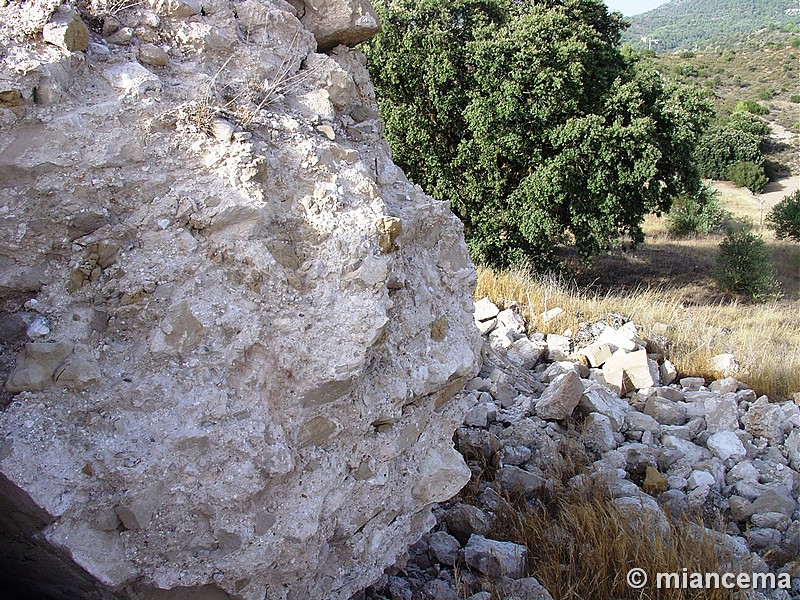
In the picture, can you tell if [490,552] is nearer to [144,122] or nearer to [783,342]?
[144,122]

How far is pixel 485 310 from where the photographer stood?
5.84 m

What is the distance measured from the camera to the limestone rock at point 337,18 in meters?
2.71

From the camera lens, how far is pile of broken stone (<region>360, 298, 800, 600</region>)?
2764 mm

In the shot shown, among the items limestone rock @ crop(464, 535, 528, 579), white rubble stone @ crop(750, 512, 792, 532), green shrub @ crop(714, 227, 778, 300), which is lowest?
green shrub @ crop(714, 227, 778, 300)

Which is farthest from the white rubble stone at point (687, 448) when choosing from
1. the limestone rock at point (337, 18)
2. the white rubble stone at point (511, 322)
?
the limestone rock at point (337, 18)

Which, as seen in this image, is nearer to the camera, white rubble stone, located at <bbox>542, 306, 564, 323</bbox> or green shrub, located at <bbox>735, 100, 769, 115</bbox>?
white rubble stone, located at <bbox>542, 306, 564, 323</bbox>

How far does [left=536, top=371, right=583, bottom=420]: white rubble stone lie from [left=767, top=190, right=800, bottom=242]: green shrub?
1219 cm

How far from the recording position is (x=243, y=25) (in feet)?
8.10

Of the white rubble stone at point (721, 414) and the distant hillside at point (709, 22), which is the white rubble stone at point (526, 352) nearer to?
the white rubble stone at point (721, 414)

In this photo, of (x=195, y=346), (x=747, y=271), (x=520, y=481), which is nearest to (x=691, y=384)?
(x=520, y=481)

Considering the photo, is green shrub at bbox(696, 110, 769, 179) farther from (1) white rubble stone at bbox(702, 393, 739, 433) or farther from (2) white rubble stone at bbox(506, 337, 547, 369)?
(1) white rubble stone at bbox(702, 393, 739, 433)

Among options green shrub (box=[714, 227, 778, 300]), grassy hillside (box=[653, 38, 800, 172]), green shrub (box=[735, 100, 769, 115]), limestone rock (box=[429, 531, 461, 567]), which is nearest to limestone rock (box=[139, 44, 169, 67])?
limestone rock (box=[429, 531, 461, 567])

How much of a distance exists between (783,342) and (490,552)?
15.5 feet

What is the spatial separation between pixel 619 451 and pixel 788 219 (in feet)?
41.3
